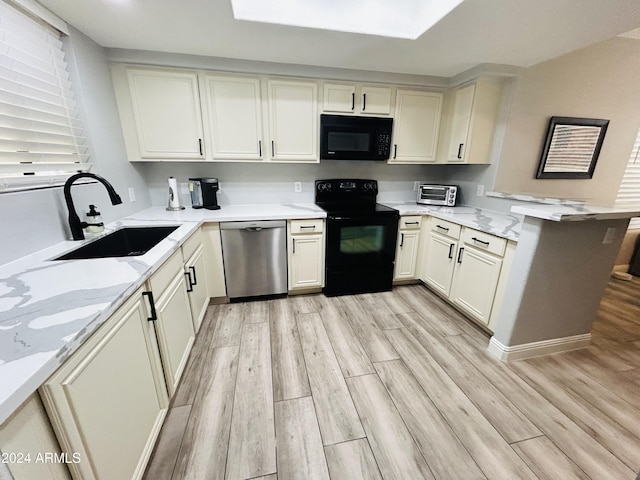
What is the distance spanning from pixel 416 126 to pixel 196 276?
2628 millimetres

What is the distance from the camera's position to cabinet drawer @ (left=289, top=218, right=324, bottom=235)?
247cm

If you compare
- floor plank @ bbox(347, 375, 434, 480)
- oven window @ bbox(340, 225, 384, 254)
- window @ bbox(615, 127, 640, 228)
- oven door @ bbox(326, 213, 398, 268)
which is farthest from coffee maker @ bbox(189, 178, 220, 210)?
window @ bbox(615, 127, 640, 228)

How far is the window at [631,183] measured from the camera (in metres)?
3.03

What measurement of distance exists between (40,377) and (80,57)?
2207 millimetres

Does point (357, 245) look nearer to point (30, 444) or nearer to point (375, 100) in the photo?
point (375, 100)

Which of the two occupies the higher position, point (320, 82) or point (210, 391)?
point (320, 82)

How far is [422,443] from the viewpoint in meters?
1.33

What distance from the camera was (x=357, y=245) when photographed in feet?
→ 8.73

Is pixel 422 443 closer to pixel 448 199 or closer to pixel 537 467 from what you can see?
pixel 537 467

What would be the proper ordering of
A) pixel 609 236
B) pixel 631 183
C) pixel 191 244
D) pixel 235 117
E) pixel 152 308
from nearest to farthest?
pixel 152 308
pixel 609 236
pixel 191 244
pixel 235 117
pixel 631 183

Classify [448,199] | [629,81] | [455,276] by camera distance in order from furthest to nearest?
[448,199]
[629,81]
[455,276]

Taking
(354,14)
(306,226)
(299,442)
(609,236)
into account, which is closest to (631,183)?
(609,236)

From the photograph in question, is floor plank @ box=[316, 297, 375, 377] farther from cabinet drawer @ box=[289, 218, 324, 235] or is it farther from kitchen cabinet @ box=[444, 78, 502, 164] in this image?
kitchen cabinet @ box=[444, 78, 502, 164]

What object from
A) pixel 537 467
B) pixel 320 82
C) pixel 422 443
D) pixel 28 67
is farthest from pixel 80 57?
pixel 537 467
